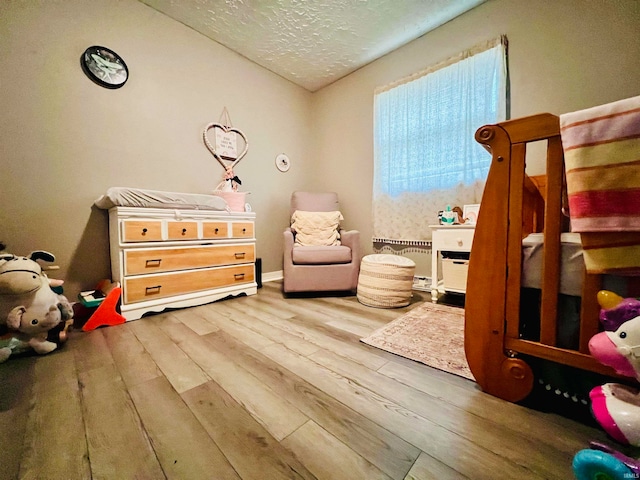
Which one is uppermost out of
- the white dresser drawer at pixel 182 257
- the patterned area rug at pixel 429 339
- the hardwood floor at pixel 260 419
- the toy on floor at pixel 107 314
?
the white dresser drawer at pixel 182 257

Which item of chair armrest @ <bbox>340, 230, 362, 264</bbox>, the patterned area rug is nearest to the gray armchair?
chair armrest @ <bbox>340, 230, 362, 264</bbox>

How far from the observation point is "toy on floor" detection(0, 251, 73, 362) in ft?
3.43

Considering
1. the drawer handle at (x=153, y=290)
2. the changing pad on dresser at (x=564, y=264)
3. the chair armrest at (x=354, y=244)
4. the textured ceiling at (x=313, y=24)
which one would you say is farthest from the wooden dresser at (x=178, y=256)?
the changing pad on dresser at (x=564, y=264)

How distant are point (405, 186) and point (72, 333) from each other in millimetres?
2656

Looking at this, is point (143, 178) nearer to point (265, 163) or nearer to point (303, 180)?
point (265, 163)

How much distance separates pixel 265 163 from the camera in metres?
2.71

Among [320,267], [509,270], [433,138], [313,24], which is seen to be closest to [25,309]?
[320,267]

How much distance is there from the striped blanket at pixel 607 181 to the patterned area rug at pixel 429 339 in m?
0.60

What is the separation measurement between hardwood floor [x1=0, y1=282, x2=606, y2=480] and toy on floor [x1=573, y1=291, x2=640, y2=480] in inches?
4.5

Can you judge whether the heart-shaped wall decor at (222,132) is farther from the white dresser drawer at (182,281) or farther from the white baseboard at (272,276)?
the white baseboard at (272,276)

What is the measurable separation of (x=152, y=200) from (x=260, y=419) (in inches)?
59.2

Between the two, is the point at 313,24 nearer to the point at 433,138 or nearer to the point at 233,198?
the point at 433,138

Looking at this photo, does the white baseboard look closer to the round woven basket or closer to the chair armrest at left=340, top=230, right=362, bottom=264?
the chair armrest at left=340, top=230, right=362, bottom=264

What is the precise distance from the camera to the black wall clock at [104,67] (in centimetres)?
168
